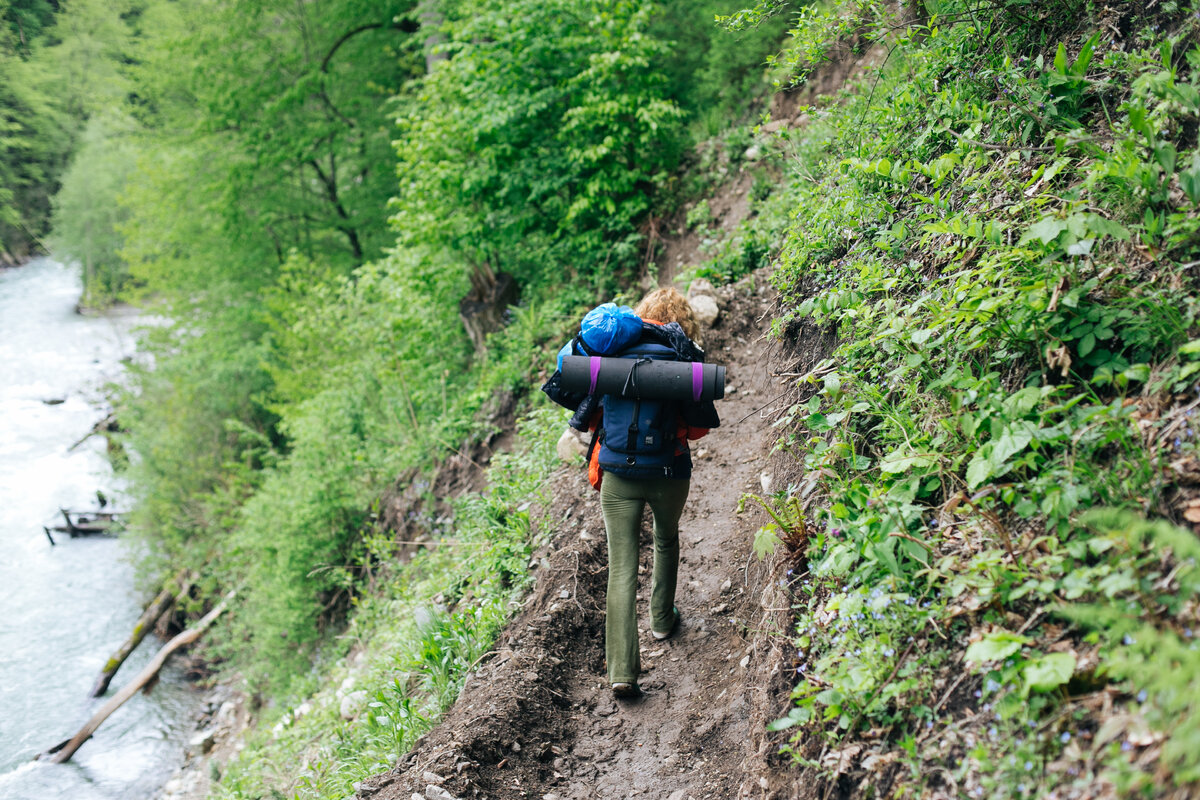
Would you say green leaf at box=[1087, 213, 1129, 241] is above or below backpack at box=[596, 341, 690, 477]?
above

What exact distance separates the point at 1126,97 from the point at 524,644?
4.26m

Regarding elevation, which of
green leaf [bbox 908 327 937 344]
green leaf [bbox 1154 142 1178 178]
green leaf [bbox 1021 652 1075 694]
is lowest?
green leaf [bbox 1021 652 1075 694]

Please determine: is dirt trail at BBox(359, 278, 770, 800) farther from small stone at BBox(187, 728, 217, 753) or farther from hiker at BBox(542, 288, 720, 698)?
small stone at BBox(187, 728, 217, 753)

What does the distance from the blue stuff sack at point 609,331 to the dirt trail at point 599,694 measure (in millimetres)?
1631

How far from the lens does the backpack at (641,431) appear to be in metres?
3.51

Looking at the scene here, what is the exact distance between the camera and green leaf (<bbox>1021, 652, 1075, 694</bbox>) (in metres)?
1.84

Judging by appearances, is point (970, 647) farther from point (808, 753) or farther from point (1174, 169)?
point (1174, 169)

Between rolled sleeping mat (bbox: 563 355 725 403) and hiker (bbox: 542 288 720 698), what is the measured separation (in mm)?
73

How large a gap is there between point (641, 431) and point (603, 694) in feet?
5.72

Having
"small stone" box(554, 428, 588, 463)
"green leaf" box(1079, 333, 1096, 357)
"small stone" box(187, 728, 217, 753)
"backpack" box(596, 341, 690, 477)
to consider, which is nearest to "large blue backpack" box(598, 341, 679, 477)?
"backpack" box(596, 341, 690, 477)

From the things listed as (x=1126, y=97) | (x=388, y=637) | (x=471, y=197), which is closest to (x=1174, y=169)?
(x=1126, y=97)

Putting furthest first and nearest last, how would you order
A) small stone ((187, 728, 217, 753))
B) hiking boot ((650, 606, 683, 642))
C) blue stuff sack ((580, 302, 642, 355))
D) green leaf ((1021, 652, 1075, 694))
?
small stone ((187, 728, 217, 753)) → hiking boot ((650, 606, 683, 642)) → blue stuff sack ((580, 302, 642, 355)) → green leaf ((1021, 652, 1075, 694))

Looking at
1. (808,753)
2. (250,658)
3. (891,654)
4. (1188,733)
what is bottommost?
(250,658)

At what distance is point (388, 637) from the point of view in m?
6.39
